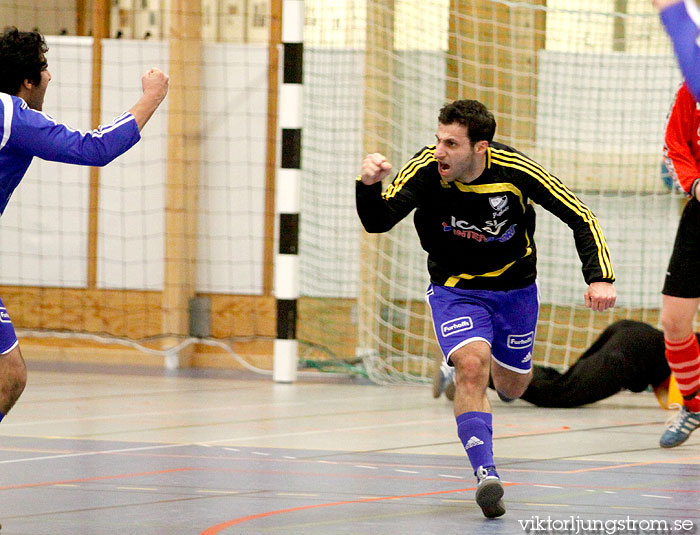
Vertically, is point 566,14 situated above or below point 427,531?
above

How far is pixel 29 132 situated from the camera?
383 cm

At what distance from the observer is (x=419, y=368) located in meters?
9.18

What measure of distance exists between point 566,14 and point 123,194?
3779 millimetres

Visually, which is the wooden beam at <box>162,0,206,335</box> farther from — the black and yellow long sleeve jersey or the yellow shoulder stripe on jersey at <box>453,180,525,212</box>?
the yellow shoulder stripe on jersey at <box>453,180,525,212</box>

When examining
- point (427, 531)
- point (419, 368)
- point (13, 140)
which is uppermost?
point (13, 140)

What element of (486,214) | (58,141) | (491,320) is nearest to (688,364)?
(491,320)

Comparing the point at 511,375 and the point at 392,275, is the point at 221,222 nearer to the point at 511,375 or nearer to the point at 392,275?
the point at 392,275

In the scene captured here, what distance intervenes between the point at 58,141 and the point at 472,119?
1.54 metres

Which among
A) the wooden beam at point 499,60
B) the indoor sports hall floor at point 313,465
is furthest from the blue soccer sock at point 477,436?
the wooden beam at point 499,60

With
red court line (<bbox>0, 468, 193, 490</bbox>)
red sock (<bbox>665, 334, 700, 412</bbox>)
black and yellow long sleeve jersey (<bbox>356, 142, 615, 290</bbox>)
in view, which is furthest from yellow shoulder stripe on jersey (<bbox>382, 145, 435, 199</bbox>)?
red sock (<bbox>665, 334, 700, 412</bbox>)

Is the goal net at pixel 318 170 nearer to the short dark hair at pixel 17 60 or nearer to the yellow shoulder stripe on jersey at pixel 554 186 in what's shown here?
the yellow shoulder stripe on jersey at pixel 554 186

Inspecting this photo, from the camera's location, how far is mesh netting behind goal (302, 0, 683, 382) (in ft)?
29.5

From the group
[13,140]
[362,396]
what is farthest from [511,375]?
[362,396]

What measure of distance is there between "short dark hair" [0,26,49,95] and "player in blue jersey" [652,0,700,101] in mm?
2132
